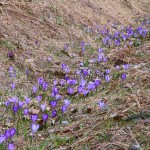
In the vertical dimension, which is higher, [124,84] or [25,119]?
[124,84]

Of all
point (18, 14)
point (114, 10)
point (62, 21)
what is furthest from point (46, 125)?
point (114, 10)

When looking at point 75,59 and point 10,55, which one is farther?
point 75,59

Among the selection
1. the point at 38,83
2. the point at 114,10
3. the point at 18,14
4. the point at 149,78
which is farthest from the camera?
the point at 114,10

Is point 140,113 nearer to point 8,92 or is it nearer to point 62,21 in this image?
point 8,92

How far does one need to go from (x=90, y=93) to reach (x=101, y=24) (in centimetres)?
365

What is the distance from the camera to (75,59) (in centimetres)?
524

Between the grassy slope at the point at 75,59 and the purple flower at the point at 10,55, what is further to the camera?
A: the purple flower at the point at 10,55

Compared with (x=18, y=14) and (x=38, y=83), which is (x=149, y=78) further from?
(x=18, y=14)

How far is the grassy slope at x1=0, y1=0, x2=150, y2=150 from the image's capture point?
2.56 metres

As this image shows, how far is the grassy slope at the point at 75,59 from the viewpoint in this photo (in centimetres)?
256

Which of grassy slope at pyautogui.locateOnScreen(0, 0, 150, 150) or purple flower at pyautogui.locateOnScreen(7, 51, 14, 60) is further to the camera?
purple flower at pyautogui.locateOnScreen(7, 51, 14, 60)

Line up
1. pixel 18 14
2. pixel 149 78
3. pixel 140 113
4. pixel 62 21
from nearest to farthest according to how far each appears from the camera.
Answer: pixel 140 113, pixel 149 78, pixel 18 14, pixel 62 21

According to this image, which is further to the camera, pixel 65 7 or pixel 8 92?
pixel 65 7

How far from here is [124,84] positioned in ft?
12.7
